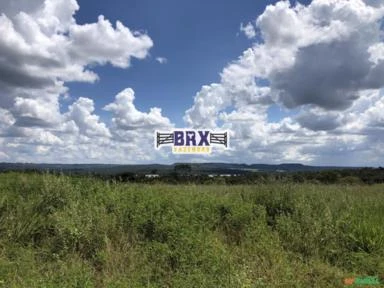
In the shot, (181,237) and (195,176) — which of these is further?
(195,176)

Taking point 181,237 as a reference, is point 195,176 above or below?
above

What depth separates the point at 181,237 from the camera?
729 cm

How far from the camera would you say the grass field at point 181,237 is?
255 inches

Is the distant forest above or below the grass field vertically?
above

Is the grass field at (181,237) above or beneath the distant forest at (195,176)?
beneath

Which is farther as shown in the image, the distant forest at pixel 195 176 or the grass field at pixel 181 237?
the distant forest at pixel 195 176

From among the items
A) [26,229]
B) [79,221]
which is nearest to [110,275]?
[79,221]

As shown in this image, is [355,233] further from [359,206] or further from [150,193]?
[150,193]

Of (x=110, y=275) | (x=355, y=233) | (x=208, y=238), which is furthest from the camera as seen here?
(x=355, y=233)

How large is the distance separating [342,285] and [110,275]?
12.2 feet

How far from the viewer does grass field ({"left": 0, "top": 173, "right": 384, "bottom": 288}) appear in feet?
21.3

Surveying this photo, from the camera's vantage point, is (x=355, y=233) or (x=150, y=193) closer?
(x=355, y=233)

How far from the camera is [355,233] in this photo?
8.02 metres

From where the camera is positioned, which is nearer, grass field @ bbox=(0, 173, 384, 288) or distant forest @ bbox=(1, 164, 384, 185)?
grass field @ bbox=(0, 173, 384, 288)
